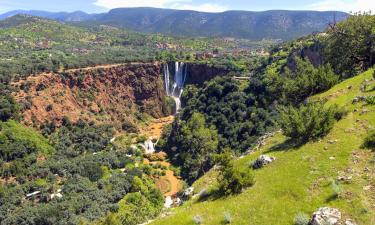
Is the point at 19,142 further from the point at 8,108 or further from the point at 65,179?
the point at 65,179

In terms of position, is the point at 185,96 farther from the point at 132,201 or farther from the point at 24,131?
the point at 132,201

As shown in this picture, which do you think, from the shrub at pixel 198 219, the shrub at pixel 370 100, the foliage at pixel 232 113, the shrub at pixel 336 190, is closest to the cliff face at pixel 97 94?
the foliage at pixel 232 113

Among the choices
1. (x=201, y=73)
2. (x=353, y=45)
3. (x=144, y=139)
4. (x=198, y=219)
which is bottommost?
(x=144, y=139)

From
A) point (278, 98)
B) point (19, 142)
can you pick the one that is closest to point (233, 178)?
point (278, 98)

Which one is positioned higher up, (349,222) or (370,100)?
(370,100)

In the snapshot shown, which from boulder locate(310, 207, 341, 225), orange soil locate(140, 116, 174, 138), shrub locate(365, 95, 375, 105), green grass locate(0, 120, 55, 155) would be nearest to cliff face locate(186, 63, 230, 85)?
orange soil locate(140, 116, 174, 138)

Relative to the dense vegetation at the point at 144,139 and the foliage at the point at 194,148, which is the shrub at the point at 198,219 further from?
the foliage at the point at 194,148

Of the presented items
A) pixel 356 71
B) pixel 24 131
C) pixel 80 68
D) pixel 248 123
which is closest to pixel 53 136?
pixel 24 131

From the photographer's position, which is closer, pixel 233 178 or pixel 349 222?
pixel 349 222
